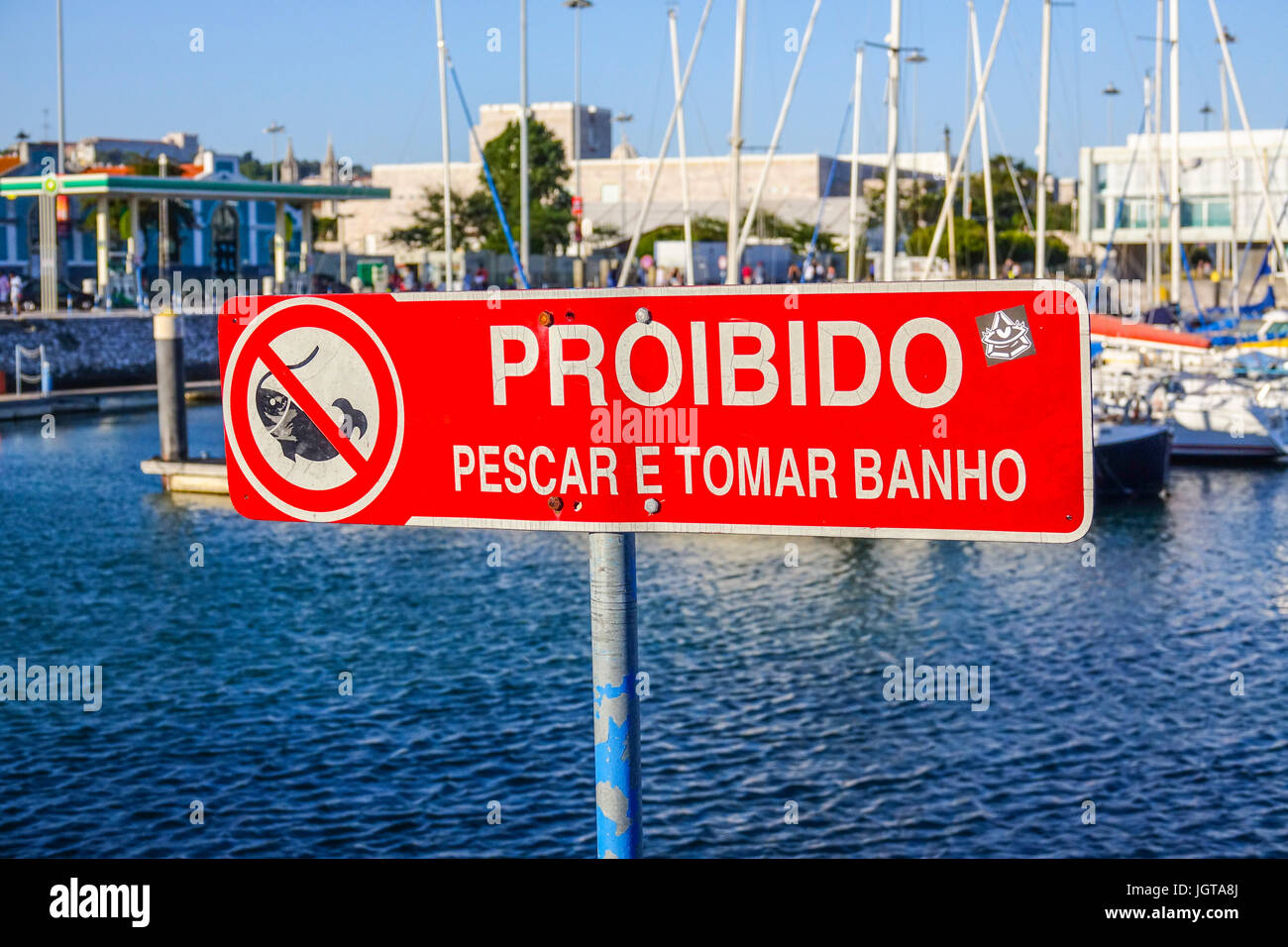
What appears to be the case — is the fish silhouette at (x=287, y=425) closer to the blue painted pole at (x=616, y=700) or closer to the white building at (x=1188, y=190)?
the blue painted pole at (x=616, y=700)

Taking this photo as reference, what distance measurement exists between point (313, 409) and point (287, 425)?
7cm

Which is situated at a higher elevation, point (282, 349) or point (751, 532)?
point (282, 349)

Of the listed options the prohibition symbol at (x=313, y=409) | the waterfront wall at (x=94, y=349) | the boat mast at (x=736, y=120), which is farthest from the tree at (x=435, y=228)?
the prohibition symbol at (x=313, y=409)

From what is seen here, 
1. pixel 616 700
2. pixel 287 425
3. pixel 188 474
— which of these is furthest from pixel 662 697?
pixel 188 474

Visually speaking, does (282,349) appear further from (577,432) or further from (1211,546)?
(1211,546)

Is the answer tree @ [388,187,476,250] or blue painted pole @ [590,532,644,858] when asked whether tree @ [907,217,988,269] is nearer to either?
tree @ [388,187,476,250]

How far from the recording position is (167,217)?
61.7 meters

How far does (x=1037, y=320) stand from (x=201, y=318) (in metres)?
52.5

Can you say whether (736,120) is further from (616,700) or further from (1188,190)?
(1188,190)

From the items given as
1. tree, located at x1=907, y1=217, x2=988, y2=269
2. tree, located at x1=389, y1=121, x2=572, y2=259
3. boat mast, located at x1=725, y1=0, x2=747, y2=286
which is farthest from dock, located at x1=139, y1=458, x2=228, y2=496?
tree, located at x1=389, y1=121, x2=572, y2=259

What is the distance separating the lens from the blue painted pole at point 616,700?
2.87 meters

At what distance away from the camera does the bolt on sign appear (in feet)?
8.79

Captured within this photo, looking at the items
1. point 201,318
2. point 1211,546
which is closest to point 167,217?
point 201,318

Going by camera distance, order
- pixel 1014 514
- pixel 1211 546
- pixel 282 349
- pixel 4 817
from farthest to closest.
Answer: pixel 1211 546 < pixel 4 817 < pixel 282 349 < pixel 1014 514
